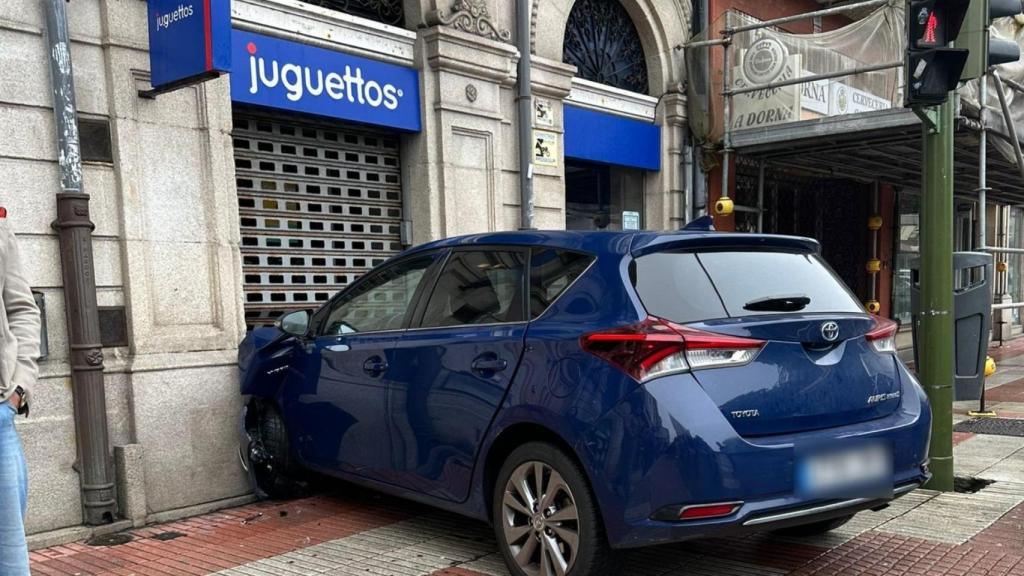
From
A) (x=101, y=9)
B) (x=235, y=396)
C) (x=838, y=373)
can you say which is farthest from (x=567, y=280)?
(x=101, y=9)

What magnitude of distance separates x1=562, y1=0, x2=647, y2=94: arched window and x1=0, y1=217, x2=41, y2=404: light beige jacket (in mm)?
7363

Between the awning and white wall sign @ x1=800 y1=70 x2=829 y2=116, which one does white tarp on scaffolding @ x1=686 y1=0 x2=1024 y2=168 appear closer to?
white wall sign @ x1=800 y1=70 x2=829 y2=116

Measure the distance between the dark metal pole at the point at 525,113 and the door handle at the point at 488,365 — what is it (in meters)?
4.54

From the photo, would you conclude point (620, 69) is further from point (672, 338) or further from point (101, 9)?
point (672, 338)

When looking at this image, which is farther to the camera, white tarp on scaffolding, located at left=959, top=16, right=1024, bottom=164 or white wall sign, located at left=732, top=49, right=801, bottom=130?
white wall sign, located at left=732, top=49, right=801, bottom=130

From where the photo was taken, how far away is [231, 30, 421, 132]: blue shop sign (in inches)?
244

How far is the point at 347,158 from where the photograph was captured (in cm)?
732

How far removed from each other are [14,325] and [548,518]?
2312 millimetres

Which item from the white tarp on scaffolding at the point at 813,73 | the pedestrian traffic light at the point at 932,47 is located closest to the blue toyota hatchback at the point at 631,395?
the pedestrian traffic light at the point at 932,47

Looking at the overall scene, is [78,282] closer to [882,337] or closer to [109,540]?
[109,540]

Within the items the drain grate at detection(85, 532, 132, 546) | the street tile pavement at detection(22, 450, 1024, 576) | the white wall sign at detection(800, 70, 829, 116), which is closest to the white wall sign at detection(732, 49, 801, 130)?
the white wall sign at detection(800, 70, 829, 116)

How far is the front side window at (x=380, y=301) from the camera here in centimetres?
459

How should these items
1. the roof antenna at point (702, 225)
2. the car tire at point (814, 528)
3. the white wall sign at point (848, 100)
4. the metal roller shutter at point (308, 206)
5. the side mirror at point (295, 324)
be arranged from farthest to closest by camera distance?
the white wall sign at point (848, 100) → the metal roller shutter at point (308, 206) → the side mirror at point (295, 324) → the car tire at point (814, 528) → the roof antenna at point (702, 225)

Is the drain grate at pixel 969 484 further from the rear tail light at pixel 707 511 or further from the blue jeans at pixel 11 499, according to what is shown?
the blue jeans at pixel 11 499
